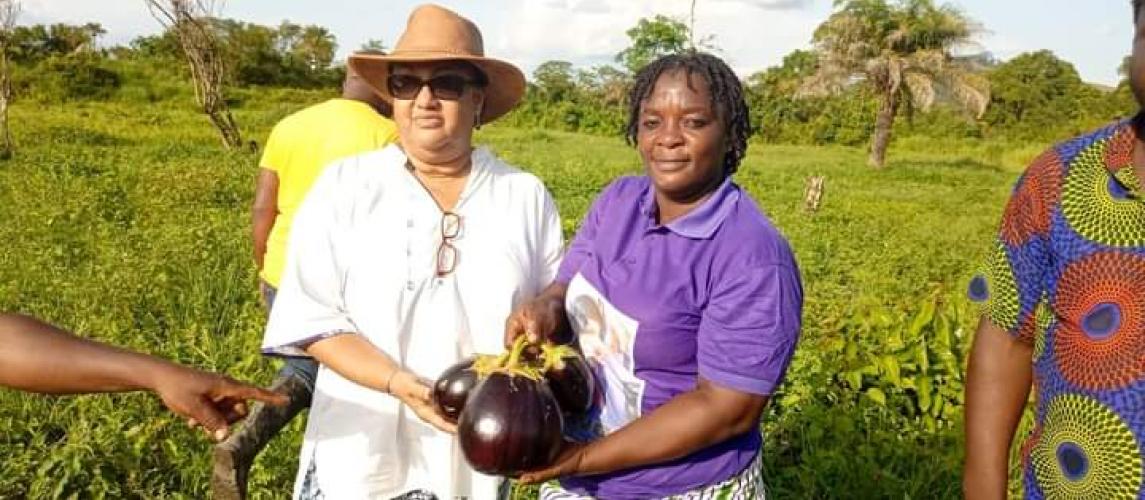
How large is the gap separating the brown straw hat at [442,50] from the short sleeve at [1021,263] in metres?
1.20

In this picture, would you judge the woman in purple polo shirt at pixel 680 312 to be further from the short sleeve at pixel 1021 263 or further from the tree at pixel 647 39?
the tree at pixel 647 39

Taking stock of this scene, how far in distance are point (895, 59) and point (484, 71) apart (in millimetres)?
26886

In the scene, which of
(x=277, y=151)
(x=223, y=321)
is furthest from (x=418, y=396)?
(x=223, y=321)

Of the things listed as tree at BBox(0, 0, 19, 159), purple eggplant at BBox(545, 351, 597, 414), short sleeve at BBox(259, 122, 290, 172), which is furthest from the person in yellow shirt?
tree at BBox(0, 0, 19, 159)

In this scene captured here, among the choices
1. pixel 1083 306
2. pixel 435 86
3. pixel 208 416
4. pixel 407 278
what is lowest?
pixel 208 416

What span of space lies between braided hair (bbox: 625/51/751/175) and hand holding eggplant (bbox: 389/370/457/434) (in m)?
0.69

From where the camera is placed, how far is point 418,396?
191 cm

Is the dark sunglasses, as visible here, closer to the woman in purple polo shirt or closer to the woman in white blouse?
the woman in white blouse

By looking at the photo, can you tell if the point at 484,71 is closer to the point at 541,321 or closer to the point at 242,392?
the point at 541,321

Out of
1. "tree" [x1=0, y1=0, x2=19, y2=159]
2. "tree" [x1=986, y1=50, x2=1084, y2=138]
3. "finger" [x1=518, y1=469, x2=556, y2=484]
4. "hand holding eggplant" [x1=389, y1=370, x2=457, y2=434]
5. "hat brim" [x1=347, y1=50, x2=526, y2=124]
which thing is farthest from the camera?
"tree" [x1=986, y1=50, x2=1084, y2=138]

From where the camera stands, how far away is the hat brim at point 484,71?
2129mm

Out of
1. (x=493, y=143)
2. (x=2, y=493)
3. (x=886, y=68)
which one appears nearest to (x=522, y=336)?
(x=2, y=493)

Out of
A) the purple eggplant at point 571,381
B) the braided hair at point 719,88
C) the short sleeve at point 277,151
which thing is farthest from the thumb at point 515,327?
the short sleeve at point 277,151

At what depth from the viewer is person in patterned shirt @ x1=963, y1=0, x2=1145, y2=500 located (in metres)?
1.33
